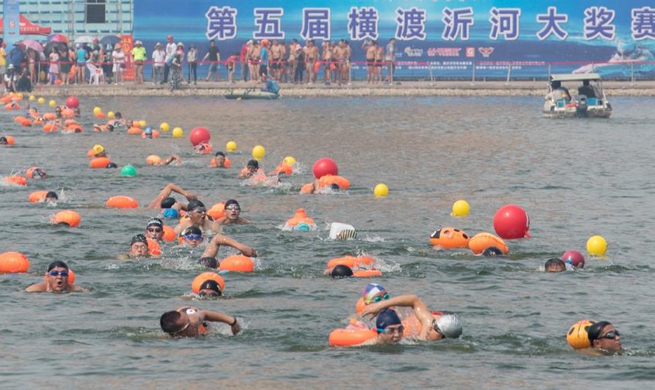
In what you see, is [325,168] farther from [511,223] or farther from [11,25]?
[11,25]

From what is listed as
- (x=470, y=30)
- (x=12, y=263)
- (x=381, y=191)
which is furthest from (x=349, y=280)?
(x=470, y=30)


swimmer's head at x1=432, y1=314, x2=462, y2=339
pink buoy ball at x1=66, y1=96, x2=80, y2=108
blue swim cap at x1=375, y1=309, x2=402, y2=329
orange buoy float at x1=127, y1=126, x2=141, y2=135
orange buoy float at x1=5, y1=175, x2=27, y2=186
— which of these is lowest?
swimmer's head at x1=432, y1=314, x2=462, y2=339

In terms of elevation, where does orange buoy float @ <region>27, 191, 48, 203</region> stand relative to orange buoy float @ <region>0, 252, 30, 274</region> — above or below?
above

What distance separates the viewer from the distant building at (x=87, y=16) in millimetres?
70875

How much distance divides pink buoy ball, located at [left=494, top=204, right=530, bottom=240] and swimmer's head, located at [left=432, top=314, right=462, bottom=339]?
7722mm

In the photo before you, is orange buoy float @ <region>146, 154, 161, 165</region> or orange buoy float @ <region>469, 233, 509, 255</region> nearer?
orange buoy float @ <region>469, 233, 509, 255</region>

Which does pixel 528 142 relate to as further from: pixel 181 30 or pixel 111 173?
pixel 181 30

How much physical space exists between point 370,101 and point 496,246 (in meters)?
39.7

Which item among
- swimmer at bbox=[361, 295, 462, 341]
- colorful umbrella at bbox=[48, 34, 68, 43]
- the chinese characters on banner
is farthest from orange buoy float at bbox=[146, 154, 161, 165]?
the chinese characters on banner

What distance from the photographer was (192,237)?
2361cm

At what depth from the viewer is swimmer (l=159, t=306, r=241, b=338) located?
55.4 ft

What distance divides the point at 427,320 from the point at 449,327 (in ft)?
0.98

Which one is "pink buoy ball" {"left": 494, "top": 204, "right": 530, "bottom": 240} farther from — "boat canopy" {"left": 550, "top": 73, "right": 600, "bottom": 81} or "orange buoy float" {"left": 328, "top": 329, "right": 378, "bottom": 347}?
"boat canopy" {"left": 550, "top": 73, "right": 600, "bottom": 81}

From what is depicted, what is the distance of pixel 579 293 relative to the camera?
66.1 ft
